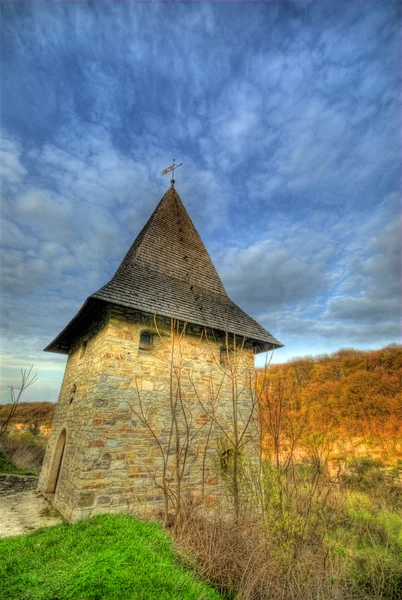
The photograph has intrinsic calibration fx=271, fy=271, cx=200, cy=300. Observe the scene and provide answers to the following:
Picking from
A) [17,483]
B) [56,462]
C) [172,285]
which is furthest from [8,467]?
[172,285]

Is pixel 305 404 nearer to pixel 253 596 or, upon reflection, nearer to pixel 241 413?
pixel 241 413

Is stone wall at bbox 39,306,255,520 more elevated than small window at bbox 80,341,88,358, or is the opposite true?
small window at bbox 80,341,88,358

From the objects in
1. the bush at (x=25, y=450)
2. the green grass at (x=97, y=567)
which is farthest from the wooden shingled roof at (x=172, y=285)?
the bush at (x=25, y=450)

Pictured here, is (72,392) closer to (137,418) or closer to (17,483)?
(137,418)

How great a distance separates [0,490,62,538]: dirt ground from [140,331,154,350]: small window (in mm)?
3806

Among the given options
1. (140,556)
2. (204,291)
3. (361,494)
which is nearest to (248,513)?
(140,556)

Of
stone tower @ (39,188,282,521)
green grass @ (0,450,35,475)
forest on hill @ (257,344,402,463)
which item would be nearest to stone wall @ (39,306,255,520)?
stone tower @ (39,188,282,521)

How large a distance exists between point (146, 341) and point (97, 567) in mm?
4260

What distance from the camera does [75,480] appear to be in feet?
17.7

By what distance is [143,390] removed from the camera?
631 centimetres

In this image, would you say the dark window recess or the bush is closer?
the dark window recess

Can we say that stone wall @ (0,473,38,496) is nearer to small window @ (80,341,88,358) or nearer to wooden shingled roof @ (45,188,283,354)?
wooden shingled roof @ (45,188,283,354)

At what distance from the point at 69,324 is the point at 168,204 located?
6.17 metres

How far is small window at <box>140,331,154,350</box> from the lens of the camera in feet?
22.0
